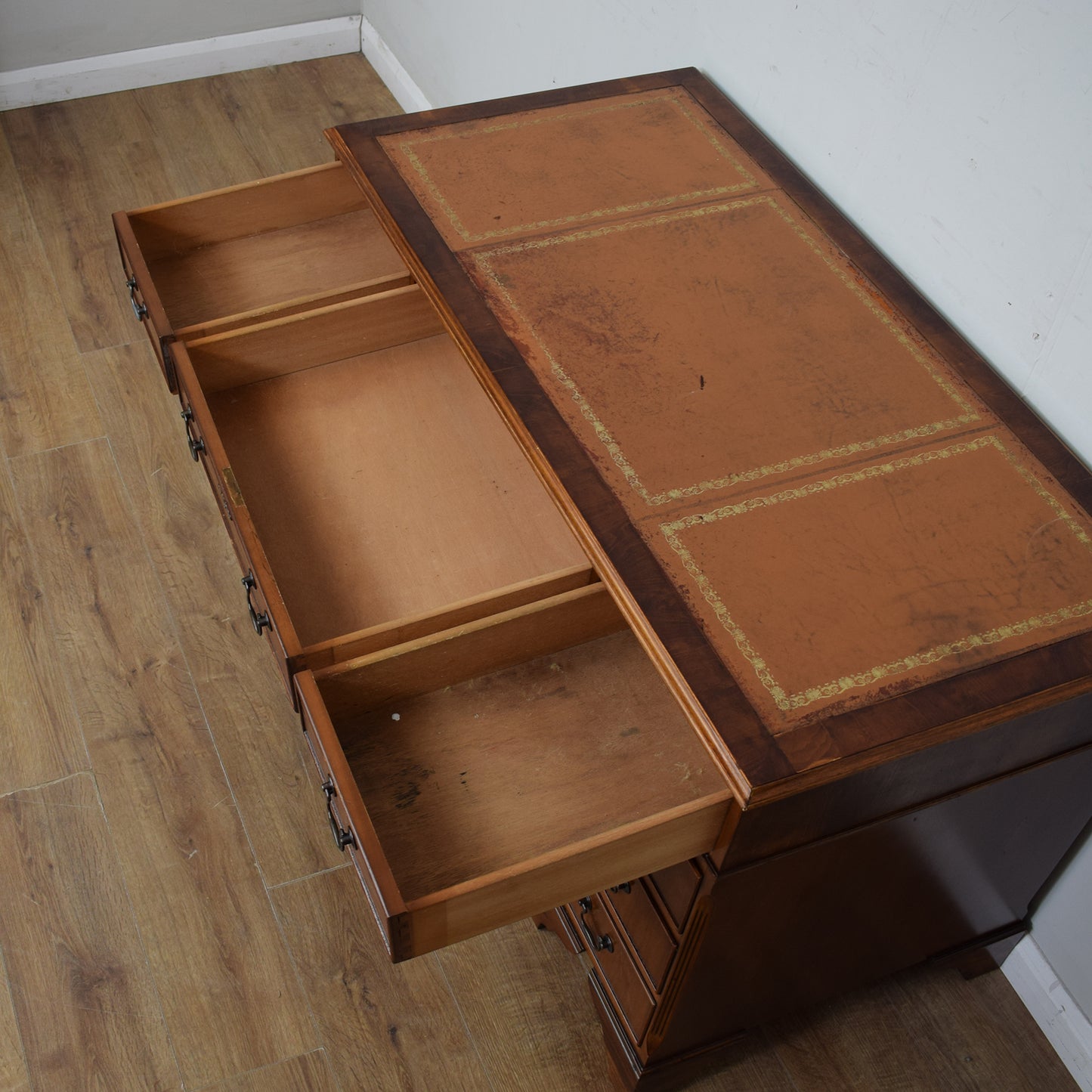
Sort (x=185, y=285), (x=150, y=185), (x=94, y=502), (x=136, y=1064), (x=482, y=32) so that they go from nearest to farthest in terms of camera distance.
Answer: (x=136, y=1064)
(x=185, y=285)
(x=94, y=502)
(x=482, y=32)
(x=150, y=185)

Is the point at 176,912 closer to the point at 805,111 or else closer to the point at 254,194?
the point at 254,194

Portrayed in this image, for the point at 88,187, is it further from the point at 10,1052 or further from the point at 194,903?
the point at 10,1052

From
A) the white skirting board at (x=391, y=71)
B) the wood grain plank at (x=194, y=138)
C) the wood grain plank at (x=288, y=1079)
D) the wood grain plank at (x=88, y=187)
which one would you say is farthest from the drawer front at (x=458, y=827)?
the white skirting board at (x=391, y=71)

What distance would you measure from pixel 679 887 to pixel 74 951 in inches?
35.5

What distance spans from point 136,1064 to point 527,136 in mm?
1359

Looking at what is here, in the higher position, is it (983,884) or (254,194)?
(254,194)

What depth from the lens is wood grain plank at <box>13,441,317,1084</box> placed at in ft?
5.04

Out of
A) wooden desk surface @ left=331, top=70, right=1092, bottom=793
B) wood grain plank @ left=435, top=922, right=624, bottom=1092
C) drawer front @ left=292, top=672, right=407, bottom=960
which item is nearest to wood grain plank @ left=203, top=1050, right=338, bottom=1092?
wood grain plank @ left=435, top=922, right=624, bottom=1092

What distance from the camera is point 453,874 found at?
46.2 inches

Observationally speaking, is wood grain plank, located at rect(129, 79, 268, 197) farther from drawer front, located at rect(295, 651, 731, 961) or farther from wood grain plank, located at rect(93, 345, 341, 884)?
drawer front, located at rect(295, 651, 731, 961)

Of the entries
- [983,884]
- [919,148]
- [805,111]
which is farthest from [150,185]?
[983,884]

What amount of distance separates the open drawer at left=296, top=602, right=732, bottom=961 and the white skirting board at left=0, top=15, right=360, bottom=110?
2505mm

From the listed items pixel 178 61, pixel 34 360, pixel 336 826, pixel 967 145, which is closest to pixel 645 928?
pixel 336 826

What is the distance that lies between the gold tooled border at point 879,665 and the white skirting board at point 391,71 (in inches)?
83.3
